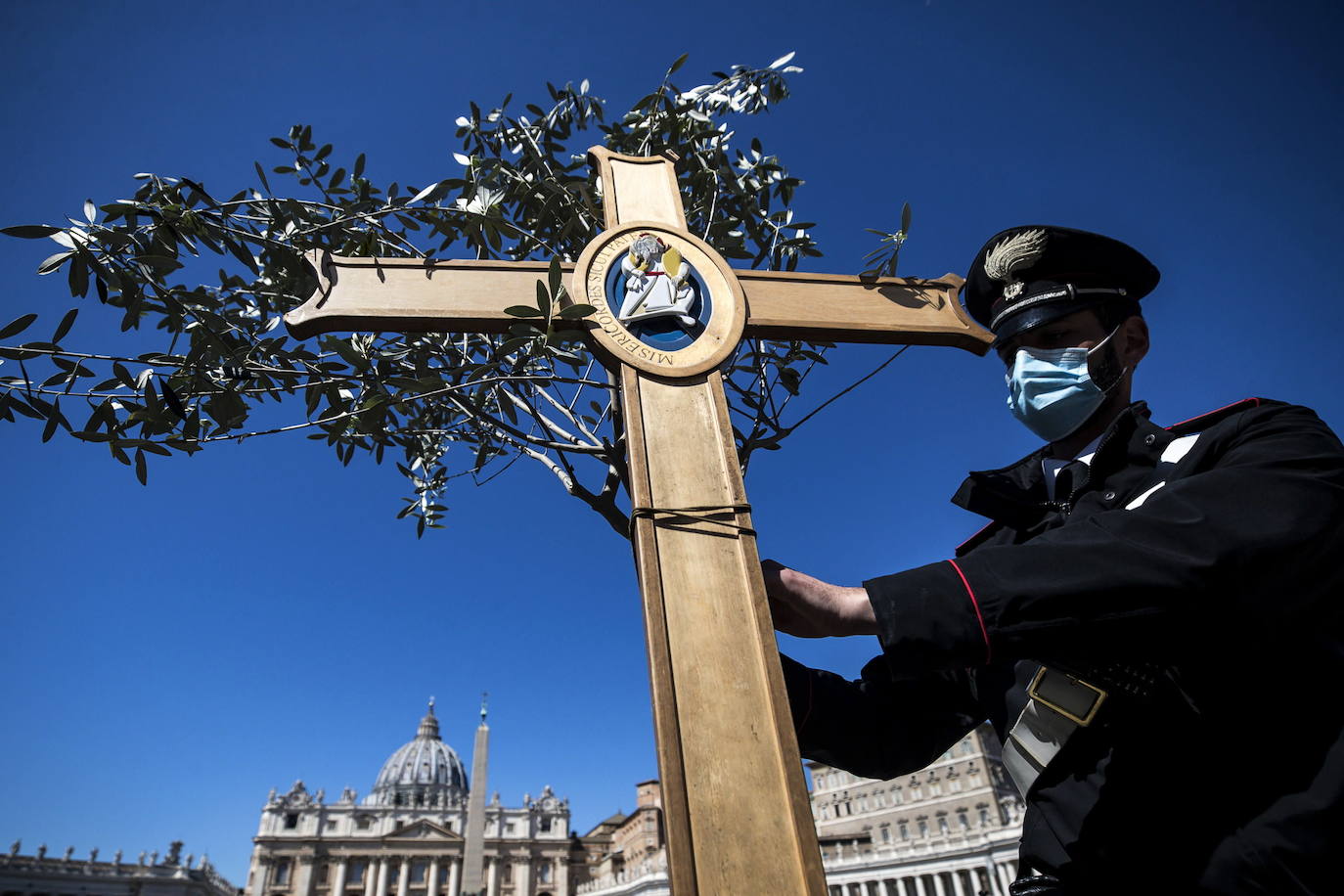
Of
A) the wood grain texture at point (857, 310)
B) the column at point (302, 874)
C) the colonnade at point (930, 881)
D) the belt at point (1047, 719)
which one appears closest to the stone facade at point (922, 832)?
the colonnade at point (930, 881)

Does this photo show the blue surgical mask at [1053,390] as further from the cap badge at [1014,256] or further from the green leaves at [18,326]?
the green leaves at [18,326]

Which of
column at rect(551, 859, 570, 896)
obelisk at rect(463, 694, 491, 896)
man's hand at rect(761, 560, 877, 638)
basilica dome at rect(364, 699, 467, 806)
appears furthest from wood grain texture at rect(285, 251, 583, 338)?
basilica dome at rect(364, 699, 467, 806)

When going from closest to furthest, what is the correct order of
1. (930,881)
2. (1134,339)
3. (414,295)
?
(1134,339) < (414,295) < (930,881)

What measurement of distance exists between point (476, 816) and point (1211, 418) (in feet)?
178

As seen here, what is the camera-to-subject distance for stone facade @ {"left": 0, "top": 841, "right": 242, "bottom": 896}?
6575cm

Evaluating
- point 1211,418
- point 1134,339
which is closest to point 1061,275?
point 1134,339

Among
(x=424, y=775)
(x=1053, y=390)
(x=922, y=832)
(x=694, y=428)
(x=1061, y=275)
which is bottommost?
(x=1053, y=390)

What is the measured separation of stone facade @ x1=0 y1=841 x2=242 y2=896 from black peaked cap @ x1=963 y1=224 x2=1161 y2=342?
314 feet

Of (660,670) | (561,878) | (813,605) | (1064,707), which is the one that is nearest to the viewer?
(1064,707)

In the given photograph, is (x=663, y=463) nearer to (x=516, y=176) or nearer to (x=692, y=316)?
(x=692, y=316)

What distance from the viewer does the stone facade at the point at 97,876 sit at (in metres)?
65.8

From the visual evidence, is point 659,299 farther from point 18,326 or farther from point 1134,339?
point 18,326

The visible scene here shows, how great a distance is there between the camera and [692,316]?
228cm

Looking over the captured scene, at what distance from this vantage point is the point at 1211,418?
1.50 metres
